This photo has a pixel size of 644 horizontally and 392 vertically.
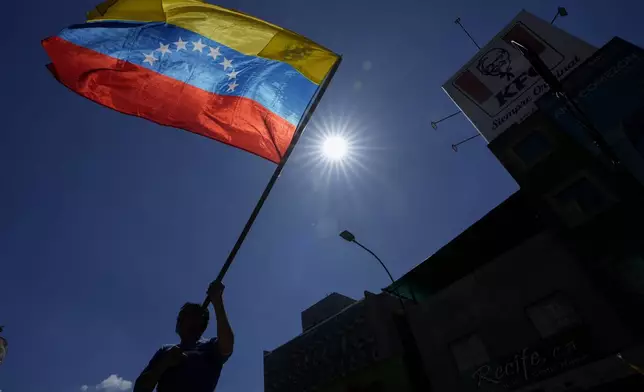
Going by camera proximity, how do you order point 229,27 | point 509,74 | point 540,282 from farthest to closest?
point 509,74 → point 540,282 → point 229,27

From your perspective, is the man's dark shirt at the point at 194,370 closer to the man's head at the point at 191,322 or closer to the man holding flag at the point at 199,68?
the man's head at the point at 191,322

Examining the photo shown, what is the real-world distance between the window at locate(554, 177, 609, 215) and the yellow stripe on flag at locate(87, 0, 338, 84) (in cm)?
1377

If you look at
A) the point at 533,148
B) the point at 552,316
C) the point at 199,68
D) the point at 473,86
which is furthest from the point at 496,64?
the point at 199,68

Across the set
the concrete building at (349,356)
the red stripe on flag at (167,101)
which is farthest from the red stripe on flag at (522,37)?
the red stripe on flag at (167,101)

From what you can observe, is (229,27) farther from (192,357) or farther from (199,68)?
(192,357)

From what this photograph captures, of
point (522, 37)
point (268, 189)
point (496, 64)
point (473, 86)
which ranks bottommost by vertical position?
point (268, 189)

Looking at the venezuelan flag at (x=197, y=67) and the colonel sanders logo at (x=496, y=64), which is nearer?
the venezuelan flag at (x=197, y=67)

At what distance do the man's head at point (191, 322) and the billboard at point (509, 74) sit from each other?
19914 millimetres

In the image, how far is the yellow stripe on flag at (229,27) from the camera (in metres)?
5.66

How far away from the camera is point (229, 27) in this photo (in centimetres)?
589

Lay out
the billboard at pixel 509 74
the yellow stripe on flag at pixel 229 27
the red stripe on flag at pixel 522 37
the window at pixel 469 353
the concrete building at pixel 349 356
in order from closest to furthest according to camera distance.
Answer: the yellow stripe on flag at pixel 229 27 < the window at pixel 469 353 < the concrete building at pixel 349 356 < the billboard at pixel 509 74 < the red stripe on flag at pixel 522 37

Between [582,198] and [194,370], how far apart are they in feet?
54.6

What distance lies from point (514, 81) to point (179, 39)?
2001 cm

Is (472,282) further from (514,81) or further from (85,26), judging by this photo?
(85,26)
